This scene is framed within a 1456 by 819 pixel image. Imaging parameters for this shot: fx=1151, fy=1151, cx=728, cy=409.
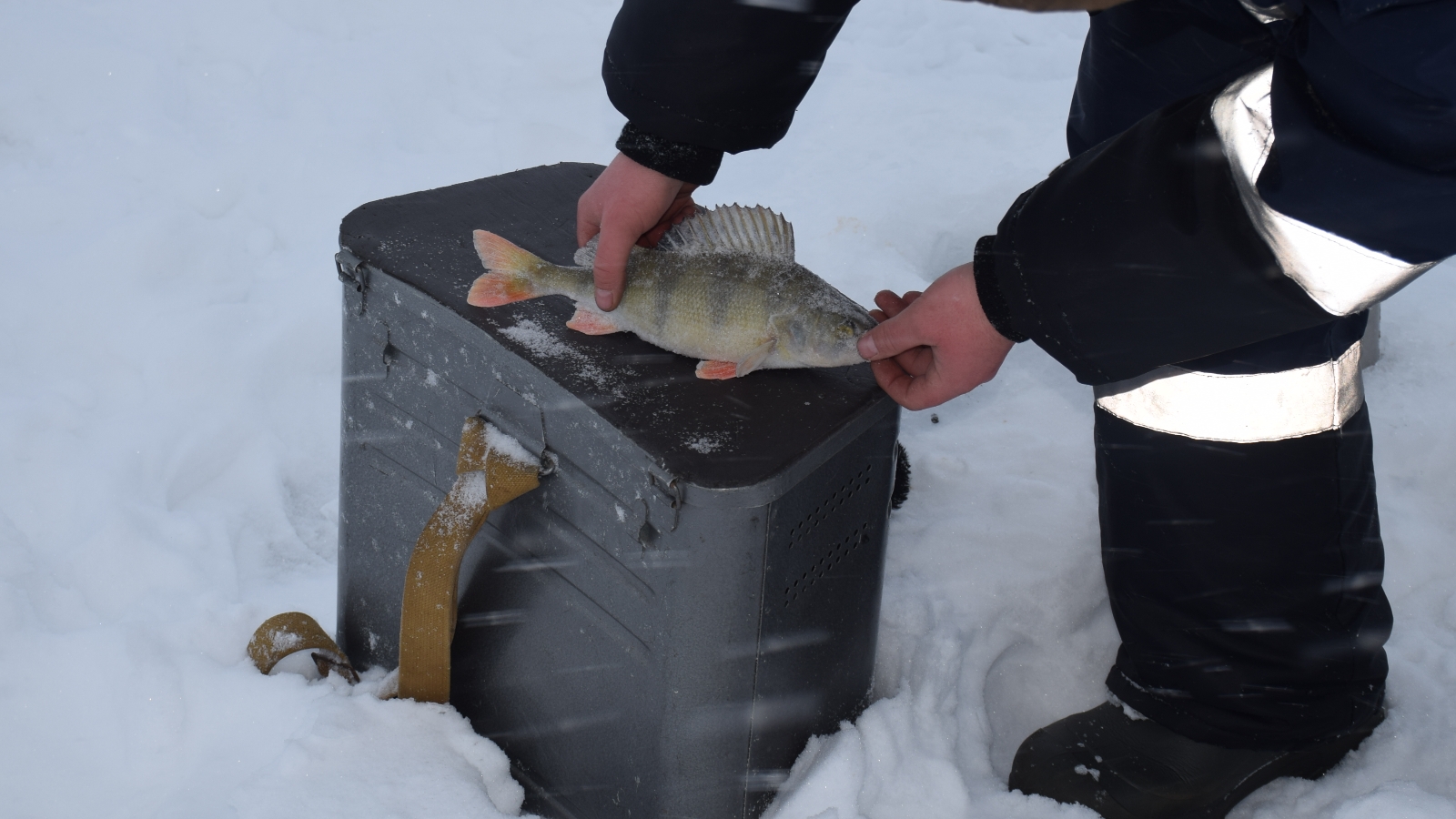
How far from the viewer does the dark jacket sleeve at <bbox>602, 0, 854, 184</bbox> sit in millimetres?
1627

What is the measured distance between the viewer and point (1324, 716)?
1.70 m

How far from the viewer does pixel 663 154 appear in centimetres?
169

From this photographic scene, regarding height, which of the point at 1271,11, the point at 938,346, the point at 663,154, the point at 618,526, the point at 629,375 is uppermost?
the point at 1271,11

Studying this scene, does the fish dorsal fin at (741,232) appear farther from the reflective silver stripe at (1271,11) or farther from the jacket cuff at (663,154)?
the reflective silver stripe at (1271,11)

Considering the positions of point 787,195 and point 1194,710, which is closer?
point 1194,710

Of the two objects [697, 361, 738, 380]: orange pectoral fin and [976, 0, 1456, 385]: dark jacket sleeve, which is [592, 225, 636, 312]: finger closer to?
[697, 361, 738, 380]: orange pectoral fin

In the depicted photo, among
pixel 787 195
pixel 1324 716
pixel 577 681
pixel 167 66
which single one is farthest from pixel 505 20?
pixel 1324 716

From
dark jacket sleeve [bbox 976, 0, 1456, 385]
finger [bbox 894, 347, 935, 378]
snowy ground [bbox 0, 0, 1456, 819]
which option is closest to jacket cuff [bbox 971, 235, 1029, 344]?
dark jacket sleeve [bbox 976, 0, 1456, 385]

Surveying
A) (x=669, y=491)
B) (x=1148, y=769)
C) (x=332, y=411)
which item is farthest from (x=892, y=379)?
(x=332, y=411)

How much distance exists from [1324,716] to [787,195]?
2.20 meters

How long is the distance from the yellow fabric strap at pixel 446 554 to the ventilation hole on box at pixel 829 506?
351 mm

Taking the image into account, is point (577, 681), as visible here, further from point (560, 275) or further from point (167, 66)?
point (167, 66)

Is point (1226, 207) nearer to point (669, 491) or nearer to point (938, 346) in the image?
point (938, 346)

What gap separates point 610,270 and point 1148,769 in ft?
3.54
